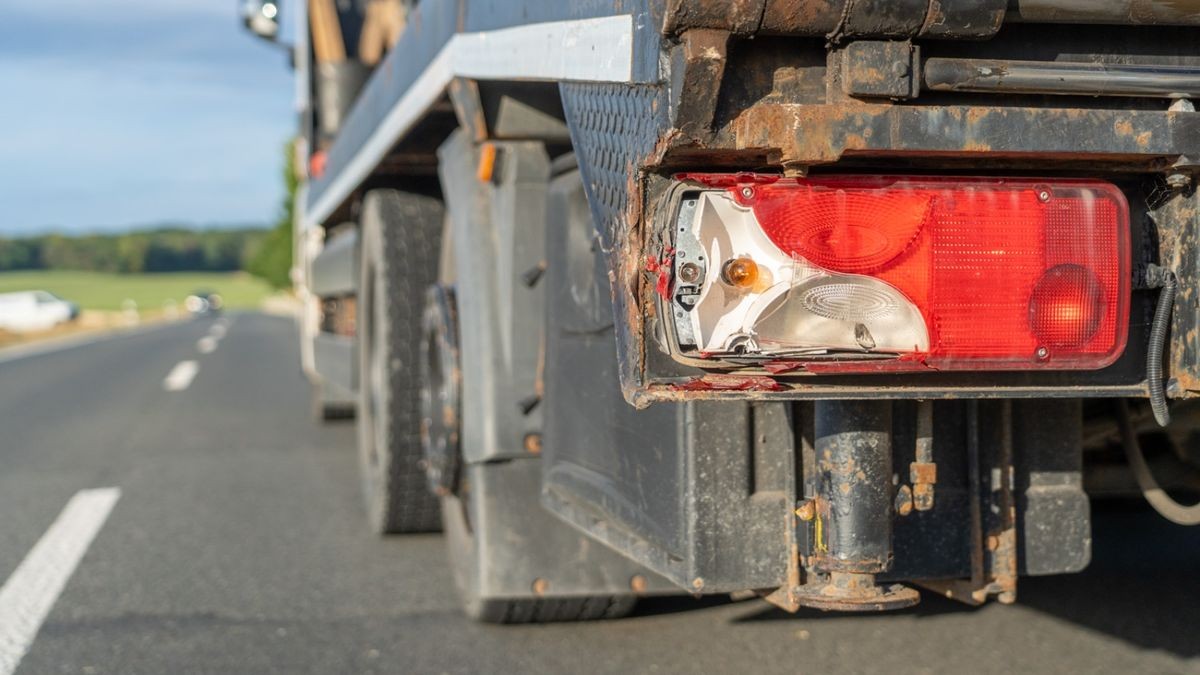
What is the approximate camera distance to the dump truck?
2166mm

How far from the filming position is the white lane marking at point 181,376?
49.5 feet

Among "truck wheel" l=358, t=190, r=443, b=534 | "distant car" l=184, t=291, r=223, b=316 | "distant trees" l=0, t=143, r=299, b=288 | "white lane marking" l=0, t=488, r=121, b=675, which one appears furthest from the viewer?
"distant trees" l=0, t=143, r=299, b=288

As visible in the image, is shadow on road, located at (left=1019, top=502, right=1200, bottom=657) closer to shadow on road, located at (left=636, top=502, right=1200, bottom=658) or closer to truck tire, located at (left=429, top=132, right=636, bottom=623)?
shadow on road, located at (left=636, top=502, right=1200, bottom=658)

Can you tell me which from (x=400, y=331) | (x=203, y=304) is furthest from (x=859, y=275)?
(x=203, y=304)

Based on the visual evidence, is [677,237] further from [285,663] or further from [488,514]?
[285,663]

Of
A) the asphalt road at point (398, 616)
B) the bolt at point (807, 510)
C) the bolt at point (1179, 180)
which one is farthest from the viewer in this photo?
the asphalt road at point (398, 616)

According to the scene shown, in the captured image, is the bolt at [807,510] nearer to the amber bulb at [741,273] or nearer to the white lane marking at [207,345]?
the amber bulb at [741,273]

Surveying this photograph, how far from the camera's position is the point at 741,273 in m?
2.25

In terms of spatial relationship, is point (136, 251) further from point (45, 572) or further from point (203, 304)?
point (45, 572)

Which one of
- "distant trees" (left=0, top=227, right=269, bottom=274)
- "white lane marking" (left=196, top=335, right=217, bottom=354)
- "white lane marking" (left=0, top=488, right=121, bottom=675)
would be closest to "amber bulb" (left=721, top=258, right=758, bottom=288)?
"white lane marking" (left=0, top=488, right=121, bottom=675)

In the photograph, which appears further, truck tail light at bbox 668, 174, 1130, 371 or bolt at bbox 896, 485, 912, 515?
bolt at bbox 896, 485, 912, 515

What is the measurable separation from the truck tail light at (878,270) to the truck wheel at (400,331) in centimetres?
296

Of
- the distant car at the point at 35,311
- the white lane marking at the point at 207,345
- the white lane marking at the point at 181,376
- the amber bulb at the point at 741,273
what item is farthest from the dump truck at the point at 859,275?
the distant car at the point at 35,311

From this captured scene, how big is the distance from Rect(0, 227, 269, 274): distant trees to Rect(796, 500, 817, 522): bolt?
144m
